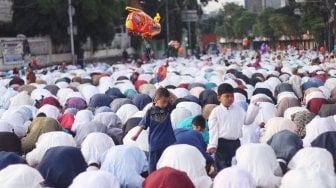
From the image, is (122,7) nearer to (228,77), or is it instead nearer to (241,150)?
(228,77)

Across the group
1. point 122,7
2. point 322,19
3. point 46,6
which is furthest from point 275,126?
point 322,19

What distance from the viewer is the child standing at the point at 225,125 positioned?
23.2 feet

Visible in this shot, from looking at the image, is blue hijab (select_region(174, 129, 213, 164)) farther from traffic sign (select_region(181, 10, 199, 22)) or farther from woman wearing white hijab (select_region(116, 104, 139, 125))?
traffic sign (select_region(181, 10, 199, 22))

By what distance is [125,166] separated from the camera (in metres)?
6.90

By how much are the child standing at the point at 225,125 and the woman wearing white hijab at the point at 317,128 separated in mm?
1319

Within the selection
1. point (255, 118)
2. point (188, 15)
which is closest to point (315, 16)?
point (188, 15)

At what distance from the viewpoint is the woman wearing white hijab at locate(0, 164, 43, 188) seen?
5.77m

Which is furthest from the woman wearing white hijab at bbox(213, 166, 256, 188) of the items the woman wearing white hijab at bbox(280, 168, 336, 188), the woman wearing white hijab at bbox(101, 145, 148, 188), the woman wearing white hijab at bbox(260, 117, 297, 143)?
the woman wearing white hijab at bbox(260, 117, 297, 143)

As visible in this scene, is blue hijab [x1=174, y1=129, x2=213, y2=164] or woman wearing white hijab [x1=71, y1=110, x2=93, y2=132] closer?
blue hijab [x1=174, y1=129, x2=213, y2=164]

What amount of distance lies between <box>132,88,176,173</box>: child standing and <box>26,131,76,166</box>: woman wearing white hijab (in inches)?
55.1

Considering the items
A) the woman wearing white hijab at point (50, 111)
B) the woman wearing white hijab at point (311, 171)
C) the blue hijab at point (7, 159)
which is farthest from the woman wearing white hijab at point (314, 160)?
the woman wearing white hijab at point (50, 111)

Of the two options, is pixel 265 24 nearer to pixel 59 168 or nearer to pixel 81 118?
pixel 81 118

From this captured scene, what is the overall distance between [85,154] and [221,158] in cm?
159

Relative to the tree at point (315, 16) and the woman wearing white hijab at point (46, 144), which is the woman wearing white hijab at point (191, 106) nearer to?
the woman wearing white hijab at point (46, 144)
